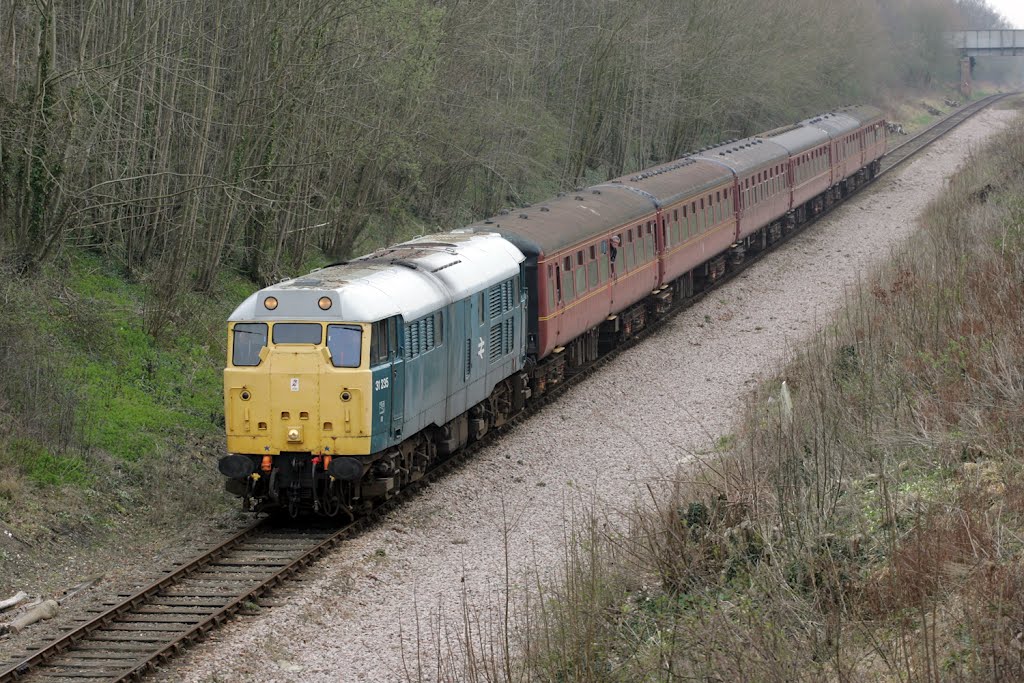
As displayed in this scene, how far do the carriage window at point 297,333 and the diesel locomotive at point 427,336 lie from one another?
0.02 metres

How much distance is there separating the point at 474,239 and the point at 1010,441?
898 cm

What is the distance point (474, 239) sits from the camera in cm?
1831

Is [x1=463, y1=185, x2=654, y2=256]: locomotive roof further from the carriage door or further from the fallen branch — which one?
the fallen branch

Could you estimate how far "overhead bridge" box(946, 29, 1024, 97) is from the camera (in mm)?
110375

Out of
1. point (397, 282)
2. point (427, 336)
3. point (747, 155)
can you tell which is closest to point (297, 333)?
point (397, 282)

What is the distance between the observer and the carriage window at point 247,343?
1377cm

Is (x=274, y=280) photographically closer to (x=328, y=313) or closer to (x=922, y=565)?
(x=328, y=313)

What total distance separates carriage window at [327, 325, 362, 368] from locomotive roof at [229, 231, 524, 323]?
117 mm

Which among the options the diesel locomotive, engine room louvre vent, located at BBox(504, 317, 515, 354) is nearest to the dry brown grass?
the diesel locomotive

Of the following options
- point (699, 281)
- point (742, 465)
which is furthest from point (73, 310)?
point (699, 281)

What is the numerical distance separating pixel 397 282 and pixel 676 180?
14563 mm

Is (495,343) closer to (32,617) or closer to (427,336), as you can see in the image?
(427,336)

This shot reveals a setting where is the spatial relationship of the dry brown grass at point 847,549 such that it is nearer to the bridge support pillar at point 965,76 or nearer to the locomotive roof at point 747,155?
the locomotive roof at point 747,155

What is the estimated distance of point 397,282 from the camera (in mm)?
14688
